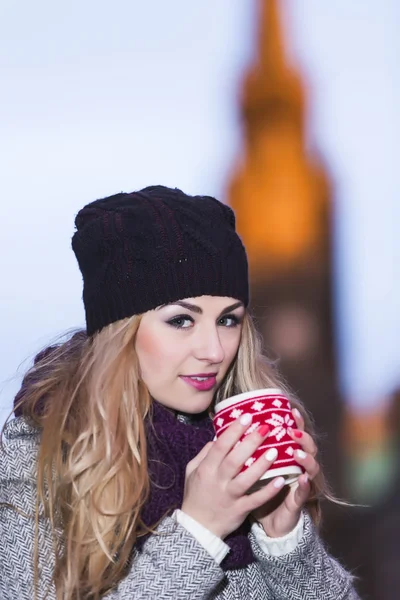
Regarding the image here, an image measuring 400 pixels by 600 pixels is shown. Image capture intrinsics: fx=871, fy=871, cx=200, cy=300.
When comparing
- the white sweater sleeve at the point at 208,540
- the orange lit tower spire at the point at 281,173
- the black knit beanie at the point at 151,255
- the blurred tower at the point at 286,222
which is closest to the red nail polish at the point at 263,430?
the white sweater sleeve at the point at 208,540

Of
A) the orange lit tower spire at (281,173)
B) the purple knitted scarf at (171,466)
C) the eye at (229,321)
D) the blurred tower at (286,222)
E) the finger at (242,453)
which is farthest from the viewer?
the orange lit tower spire at (281,173)

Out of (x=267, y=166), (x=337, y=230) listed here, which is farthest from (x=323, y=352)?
(x=267, y=166)

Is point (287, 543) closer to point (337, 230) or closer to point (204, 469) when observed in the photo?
point (204, 469)

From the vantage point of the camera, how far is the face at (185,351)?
1.24 m

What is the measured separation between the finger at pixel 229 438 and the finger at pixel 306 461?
0.08 m

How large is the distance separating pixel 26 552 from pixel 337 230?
7.64 meters

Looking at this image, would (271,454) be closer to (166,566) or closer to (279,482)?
(279,482)

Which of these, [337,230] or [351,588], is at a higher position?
[351,588]

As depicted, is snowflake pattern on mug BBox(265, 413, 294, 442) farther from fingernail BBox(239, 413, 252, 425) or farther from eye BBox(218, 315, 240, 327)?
eye BBox(218, 315, 240, 327)

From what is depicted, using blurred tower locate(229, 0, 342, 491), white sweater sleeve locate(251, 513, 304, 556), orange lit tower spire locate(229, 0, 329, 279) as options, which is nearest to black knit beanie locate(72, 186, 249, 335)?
white sweater sleeve locate(251, 513, 304, 556)

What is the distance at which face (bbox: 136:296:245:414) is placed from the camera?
124cm

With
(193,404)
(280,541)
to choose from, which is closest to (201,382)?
(193,404)

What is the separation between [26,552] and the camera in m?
1.17

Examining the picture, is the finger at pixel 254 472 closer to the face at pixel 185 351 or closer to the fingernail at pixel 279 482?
the fingernail at pixel 279 482
